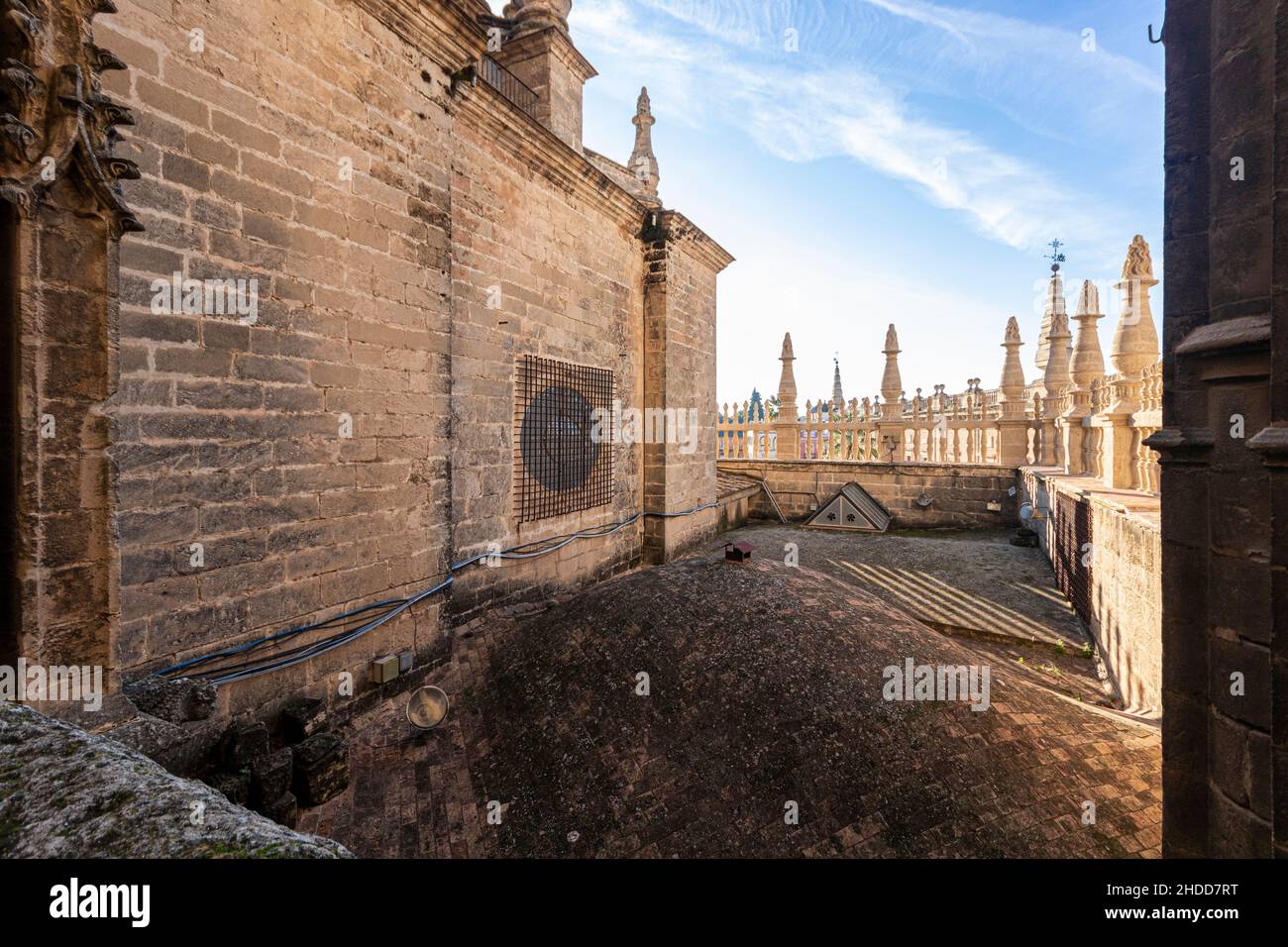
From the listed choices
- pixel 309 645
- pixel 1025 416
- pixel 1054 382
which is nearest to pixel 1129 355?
pixel 1054 382

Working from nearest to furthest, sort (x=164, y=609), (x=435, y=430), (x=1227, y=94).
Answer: (x=1227, y=94) → (x=164, y=609) → (x=435, y=430)

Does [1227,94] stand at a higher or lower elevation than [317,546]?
higher

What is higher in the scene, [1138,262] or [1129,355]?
[1138,262]

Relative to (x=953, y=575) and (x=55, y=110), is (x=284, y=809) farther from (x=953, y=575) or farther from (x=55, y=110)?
(x=953, y=575)

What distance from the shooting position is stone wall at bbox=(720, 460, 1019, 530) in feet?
43.4

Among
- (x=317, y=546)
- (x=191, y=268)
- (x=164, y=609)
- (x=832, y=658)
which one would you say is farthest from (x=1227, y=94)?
(x=164, y=609)

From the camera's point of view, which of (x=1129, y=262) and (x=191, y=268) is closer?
(x=191, y=268)

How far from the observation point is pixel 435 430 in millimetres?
5426

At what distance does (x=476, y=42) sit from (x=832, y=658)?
22.3 feet

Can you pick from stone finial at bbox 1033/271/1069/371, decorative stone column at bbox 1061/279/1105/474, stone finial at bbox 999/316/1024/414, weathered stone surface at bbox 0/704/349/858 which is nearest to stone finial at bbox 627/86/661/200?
decorative stone column at bbox 1061/279/1105/474

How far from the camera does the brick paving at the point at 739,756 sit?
3.48 metres

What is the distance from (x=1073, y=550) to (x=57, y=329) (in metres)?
10.2

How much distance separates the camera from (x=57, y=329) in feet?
8.16

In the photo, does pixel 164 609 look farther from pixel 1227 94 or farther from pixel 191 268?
pixel 1227 94
